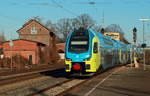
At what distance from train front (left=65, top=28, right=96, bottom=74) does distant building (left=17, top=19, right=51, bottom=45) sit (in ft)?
206

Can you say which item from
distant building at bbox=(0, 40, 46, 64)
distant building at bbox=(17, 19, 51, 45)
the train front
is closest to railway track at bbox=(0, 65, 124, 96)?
the train front

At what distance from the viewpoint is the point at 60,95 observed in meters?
13.2

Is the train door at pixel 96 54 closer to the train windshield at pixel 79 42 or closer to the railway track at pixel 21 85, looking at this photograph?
the train windshield at pixel 79 42

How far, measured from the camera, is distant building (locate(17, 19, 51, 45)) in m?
84.1

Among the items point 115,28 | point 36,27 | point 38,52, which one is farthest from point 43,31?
point 115,28

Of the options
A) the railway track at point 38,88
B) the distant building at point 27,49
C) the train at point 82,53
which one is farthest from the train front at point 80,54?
the distant building at point 27,49

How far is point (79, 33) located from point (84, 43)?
0.99 meters

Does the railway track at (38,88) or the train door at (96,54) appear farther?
the train door at (96,54)

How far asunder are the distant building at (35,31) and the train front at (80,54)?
206 feet

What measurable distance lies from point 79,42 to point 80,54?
3.28ft

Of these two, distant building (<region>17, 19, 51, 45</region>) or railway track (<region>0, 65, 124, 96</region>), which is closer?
railway track (<region>0, 65, 124, 96</region>)

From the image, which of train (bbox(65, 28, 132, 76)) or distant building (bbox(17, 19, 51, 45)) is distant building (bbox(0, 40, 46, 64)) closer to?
distant building (bbox(17, 19, 51, 45))

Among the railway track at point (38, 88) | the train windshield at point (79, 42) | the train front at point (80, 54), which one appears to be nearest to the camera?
the railway track at point (38, 88)

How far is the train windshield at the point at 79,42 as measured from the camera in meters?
21.0
